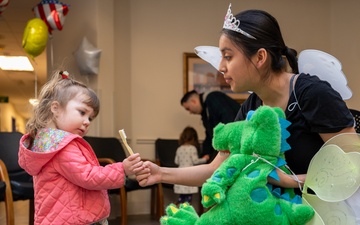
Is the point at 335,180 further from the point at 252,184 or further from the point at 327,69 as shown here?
the point at 327,69

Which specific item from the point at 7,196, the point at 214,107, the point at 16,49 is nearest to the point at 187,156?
the point at 214,107

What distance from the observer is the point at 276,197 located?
1.42 m

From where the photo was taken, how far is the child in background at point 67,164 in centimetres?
201

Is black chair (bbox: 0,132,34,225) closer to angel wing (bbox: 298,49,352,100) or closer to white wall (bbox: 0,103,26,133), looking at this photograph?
angel wing (bbox: 298,49,352,100)

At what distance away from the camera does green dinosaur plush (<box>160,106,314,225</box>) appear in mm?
1345

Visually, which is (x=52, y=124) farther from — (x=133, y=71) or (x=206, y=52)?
(x=133, y=71)

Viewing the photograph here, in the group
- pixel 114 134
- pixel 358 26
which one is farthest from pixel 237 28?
pixel 358 26

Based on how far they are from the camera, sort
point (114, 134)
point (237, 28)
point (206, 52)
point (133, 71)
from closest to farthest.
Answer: point (237, 28)
point (206, 52)
point (114, 134)
point (133, 71)

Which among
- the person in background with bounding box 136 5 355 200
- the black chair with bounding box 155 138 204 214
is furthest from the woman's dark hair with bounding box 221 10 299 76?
the black chair with bounding box 155 138 204 214

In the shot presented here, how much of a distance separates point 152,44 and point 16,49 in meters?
4.60

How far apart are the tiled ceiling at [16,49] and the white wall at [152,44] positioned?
843mm

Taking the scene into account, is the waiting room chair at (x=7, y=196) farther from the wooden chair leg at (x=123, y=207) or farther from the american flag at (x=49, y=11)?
the american flag at (x=49, y=11)

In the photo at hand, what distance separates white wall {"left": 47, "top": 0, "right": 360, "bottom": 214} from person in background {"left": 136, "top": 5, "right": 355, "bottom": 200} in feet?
14.5

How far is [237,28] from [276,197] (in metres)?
0.55
